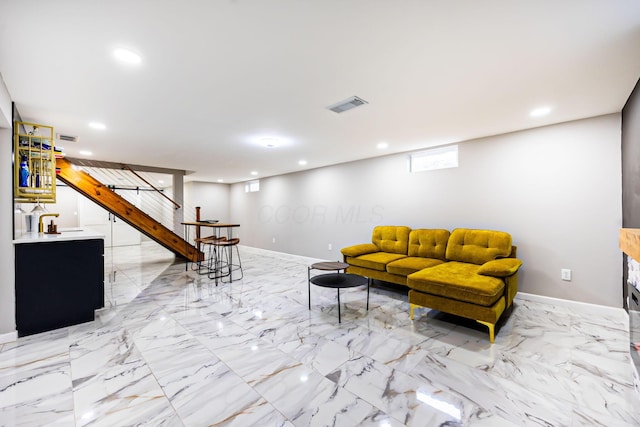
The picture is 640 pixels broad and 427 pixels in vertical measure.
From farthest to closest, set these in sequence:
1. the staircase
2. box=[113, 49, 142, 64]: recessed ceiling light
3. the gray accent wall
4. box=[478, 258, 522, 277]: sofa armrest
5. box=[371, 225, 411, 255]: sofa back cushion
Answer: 1. the staircase
2. box=[371, 225, 411, 255]: sofa back cushion
3. box=[478, 258, 522, 277]: sofa armrest
4. the gray accent wall
5. box=[113, 49, 142, 64]: recessed ceiling light

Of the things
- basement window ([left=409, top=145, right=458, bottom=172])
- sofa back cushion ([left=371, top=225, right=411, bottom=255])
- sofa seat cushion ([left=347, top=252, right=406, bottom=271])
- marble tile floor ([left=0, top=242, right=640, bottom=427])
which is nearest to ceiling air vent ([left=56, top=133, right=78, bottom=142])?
marble tile floor ([left=0, top=242, right=640, bottom=427])

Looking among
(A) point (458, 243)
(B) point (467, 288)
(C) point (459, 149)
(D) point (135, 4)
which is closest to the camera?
(D) point (135, 4)

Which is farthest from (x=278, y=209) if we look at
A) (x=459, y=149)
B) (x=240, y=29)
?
(x=240, y=29)

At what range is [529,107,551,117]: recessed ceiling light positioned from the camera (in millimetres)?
2896

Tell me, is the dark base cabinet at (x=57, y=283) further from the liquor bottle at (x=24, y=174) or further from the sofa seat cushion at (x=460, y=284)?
the sofa seat cushion at (x=460, y=284)

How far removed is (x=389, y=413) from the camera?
161 centimetres

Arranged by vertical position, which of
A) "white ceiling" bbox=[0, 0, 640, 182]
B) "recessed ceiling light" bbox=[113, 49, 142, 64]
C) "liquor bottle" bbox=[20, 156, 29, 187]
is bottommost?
"liquor bottle" bbox=[20, 156, 29, 187]

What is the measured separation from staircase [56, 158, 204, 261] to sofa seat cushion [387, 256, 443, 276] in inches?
175

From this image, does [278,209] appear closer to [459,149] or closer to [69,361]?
[459,149]

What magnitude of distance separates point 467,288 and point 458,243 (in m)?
1.44

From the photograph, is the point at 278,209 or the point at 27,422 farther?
the point at 278,209

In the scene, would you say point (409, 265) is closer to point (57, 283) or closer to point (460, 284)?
point (460, 284)

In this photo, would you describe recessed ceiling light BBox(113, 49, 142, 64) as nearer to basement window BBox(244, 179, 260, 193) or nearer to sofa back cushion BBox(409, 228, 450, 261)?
sofa back cushion BBox(409, 228, 450, 261)

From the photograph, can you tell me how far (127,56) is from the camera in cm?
189
